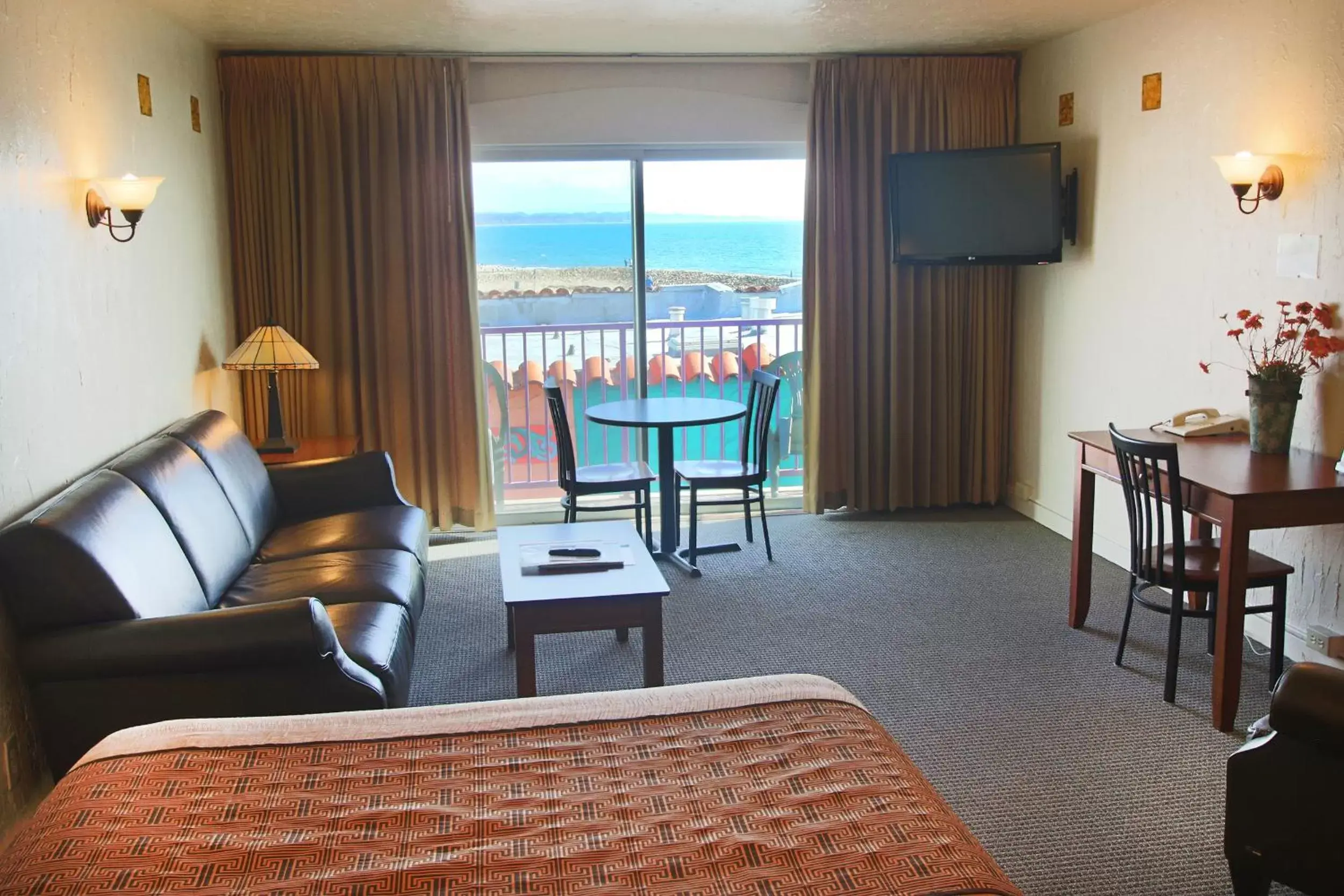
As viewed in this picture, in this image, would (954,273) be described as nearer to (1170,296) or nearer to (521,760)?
(1170,296)

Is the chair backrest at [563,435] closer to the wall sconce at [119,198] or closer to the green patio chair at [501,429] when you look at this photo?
the green patio chair at [501,429]

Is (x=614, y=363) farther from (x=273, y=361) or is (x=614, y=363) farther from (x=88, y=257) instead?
(x=88, y=257)

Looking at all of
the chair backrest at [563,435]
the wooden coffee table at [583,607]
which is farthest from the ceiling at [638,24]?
the wooden coffee table at [583,607]

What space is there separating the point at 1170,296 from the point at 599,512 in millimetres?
2900

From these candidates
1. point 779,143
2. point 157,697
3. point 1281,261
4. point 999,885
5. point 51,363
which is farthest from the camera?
point 779,143

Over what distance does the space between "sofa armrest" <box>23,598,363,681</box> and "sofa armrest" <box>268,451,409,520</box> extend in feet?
5.79

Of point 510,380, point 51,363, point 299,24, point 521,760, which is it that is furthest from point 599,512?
point 521,760

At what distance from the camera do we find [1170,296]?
4.55m

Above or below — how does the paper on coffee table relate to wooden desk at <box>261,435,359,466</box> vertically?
below

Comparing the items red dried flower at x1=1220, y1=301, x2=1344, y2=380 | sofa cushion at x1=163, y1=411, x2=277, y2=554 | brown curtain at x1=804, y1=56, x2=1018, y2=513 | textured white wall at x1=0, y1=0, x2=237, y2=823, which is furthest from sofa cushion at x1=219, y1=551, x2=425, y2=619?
red dried flower at x1=1220, y1=301, x2=1344, y2=380

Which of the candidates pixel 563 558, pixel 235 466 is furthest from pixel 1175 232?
pixel 235 466

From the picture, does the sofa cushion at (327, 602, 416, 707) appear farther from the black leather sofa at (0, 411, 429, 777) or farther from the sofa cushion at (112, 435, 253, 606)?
the sofa cushion at (112, 435, 253, 606)

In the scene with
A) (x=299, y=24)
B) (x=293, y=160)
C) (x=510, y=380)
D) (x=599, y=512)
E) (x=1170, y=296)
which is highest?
(x=299, y=24)

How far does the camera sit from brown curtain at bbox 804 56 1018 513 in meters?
5.63
